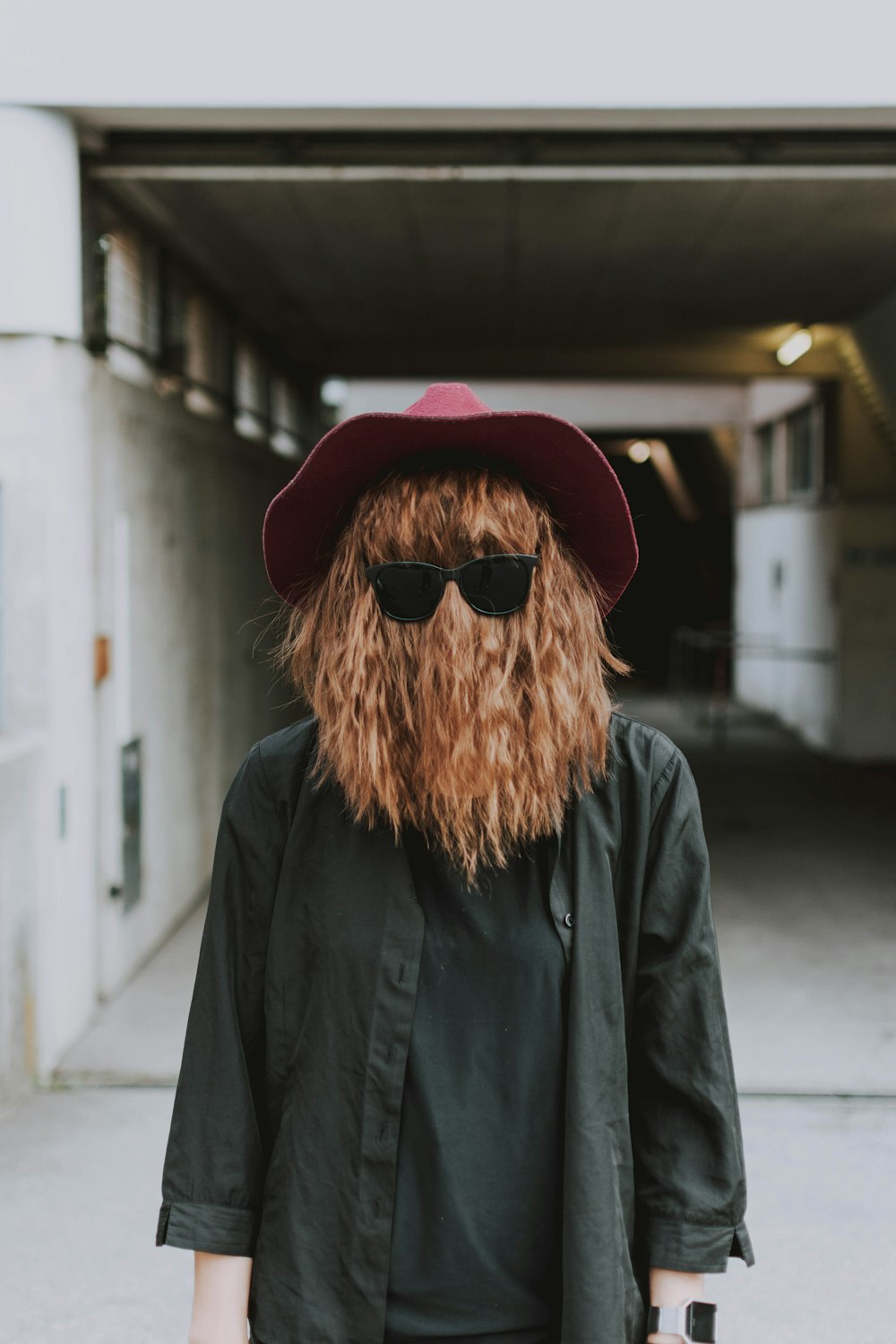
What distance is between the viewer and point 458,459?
1.23m

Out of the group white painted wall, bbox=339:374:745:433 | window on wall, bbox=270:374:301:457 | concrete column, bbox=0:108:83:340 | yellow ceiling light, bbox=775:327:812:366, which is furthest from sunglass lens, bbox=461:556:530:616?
white painted wall, bbox=339:374:745:433

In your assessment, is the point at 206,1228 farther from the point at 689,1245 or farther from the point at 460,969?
the point at 689,1245

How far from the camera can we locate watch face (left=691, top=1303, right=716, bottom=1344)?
4.02 feet

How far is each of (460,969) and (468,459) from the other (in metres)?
0.51

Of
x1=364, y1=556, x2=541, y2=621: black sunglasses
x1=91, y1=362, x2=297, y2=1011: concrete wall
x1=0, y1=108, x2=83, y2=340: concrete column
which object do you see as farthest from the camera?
x1=91, y1=362, x2=297, y2=1011: concrete wall

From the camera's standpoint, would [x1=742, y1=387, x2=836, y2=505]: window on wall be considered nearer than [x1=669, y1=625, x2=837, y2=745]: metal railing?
Yes

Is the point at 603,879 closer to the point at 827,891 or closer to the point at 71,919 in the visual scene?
the point at 71,919

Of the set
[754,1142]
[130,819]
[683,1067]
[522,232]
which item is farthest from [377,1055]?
[522,232]

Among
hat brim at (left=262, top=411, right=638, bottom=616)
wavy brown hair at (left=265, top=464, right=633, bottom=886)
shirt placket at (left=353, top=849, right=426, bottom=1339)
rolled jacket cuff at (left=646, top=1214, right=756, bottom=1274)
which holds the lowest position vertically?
rolled jacket cuff at (left=646, top=1214, right=756, bottom=1274)

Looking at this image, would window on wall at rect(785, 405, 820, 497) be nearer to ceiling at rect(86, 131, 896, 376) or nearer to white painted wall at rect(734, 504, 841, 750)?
white painted wall at rect(734, 504, 841, 750)

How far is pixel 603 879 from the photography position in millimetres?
1254

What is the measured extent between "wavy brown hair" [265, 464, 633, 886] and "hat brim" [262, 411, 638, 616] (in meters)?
0.03

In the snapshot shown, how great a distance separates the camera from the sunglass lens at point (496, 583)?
118 cm

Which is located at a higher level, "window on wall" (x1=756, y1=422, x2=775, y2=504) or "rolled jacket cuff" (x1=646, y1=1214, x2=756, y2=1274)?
Answer: "window on wall" (x1=756, y1=422, x2=775, y2=504)
